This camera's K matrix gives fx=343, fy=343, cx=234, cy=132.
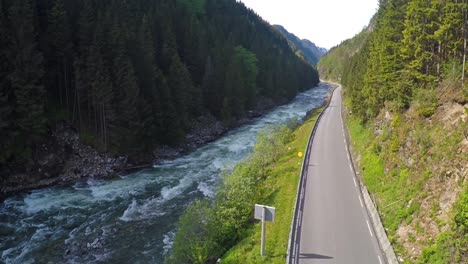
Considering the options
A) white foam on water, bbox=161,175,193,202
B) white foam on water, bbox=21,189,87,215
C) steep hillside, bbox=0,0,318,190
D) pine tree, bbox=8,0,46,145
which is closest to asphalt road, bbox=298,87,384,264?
white foam on water, bbox=161,175,193,202

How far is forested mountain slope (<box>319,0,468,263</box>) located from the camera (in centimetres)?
1502

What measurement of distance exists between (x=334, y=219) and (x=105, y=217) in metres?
16.5

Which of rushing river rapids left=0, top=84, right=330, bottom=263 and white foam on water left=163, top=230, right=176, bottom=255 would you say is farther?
white foam on water left=163, top=230, right=176, bottom=255

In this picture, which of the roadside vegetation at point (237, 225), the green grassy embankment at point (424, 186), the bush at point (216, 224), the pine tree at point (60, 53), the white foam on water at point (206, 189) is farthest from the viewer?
the pine tree at point (60, 53)

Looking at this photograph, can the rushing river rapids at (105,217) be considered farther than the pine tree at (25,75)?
No

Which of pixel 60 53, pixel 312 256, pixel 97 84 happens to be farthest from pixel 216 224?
pixel 60 53

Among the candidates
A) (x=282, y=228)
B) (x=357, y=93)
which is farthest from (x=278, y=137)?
(x=282, y=228)

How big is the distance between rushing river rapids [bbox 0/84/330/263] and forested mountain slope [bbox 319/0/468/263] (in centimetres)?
1287

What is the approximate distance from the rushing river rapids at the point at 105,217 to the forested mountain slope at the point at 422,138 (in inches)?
507

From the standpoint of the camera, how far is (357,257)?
15.9 metres

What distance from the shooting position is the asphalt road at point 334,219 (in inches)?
637

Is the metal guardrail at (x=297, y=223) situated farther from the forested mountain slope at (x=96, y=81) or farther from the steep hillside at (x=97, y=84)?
the forested mountain slope at (x=96, y=81)

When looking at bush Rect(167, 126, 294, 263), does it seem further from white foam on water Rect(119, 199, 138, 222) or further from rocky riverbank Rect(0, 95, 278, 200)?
rocky riverbank Rect(0, 95, 278, 200)

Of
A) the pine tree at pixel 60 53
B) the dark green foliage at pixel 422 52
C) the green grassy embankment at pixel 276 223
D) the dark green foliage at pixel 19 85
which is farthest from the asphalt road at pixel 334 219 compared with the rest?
the pine tree at pixel 60 53
